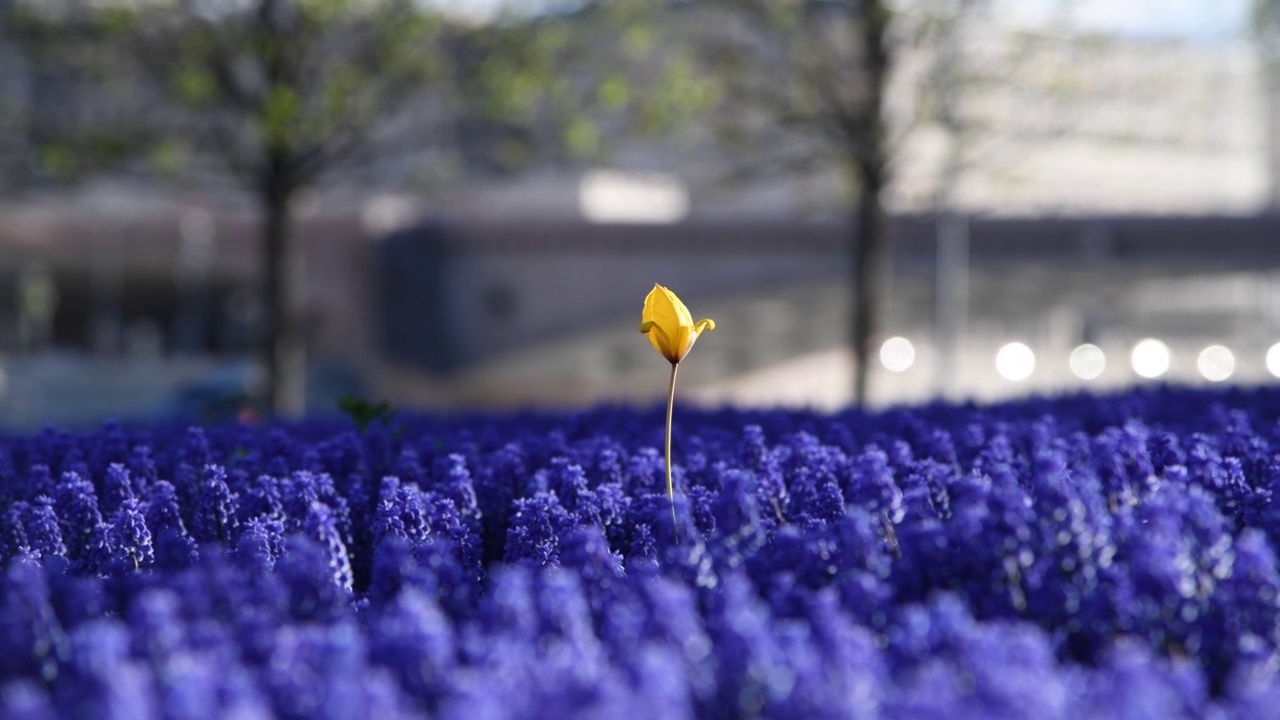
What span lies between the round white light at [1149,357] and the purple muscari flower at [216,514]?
170 ft

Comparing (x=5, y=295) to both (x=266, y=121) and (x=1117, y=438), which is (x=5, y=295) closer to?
(x=266, y=121)

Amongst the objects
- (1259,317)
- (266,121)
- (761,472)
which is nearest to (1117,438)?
(761,472)

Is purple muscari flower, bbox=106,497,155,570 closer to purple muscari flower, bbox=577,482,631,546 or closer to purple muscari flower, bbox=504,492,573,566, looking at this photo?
purple muscari flower, bbox=504,492,573,566

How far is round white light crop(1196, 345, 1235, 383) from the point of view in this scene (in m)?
56.8

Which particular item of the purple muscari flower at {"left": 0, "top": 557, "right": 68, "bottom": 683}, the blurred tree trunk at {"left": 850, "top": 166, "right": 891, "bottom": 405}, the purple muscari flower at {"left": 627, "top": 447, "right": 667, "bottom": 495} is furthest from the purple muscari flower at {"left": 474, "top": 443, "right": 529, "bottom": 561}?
the blurred tree trunk at {"left": 850, "top": 166, "right": 891, "bottom": 405}

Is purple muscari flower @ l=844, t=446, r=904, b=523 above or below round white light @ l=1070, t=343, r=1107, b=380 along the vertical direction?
below

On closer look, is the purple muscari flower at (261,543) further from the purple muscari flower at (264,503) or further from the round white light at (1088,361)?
the round white light at (1088,361)

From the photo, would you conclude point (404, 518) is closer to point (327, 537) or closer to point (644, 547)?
point (327, 537)

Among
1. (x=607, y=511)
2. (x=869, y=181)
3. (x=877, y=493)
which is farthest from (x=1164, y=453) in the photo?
(x=869, y=181)

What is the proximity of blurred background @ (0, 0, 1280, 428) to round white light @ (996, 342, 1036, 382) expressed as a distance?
0.36 feet

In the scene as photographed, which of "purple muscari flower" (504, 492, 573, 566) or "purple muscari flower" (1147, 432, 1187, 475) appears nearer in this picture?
"purple muscari flower" (504, 492, 573, 566)

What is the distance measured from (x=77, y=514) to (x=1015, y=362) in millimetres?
50843

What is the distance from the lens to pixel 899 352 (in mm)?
53969

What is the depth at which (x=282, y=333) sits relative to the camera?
71.6ft
